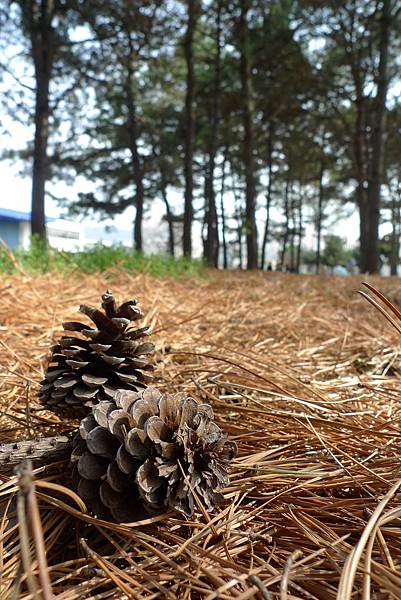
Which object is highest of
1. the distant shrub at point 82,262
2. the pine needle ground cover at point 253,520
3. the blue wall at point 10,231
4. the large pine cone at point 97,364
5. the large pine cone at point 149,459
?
the blue wall at point 10,231

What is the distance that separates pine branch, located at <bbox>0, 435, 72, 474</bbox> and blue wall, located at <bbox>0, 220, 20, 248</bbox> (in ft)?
50.3

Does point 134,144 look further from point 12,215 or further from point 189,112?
point 12,215

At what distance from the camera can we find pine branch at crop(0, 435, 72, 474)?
1.53ft

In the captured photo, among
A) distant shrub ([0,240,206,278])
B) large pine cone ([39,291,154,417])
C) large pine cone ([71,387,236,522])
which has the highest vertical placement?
distant shrub ([0,240,206,278])

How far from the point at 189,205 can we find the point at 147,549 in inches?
280

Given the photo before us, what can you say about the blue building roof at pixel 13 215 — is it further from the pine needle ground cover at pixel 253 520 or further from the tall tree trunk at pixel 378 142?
the pine needle ground cover at pixel 253 520

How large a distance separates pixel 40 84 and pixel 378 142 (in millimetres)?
4639

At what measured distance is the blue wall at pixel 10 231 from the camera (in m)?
14.7

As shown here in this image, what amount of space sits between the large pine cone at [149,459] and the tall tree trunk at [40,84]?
5.38 m

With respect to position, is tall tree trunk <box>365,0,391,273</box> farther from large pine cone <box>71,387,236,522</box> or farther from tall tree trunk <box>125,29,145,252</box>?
large pine cone <box>71,387,236,522</box>

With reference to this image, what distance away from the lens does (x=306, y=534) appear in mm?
434

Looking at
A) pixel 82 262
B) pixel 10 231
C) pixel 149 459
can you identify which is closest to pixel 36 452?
pixel 149 459

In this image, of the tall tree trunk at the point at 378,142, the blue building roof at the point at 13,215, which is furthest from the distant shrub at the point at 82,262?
the blue building roof at the point at 13,215

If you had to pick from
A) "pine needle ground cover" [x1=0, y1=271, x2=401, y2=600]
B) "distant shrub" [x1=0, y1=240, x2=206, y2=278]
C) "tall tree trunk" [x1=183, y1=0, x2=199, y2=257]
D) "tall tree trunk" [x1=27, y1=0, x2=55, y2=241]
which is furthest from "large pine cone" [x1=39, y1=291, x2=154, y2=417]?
"tall tree trunk" [x1=183, y1=0, x2=199, y2=257]
